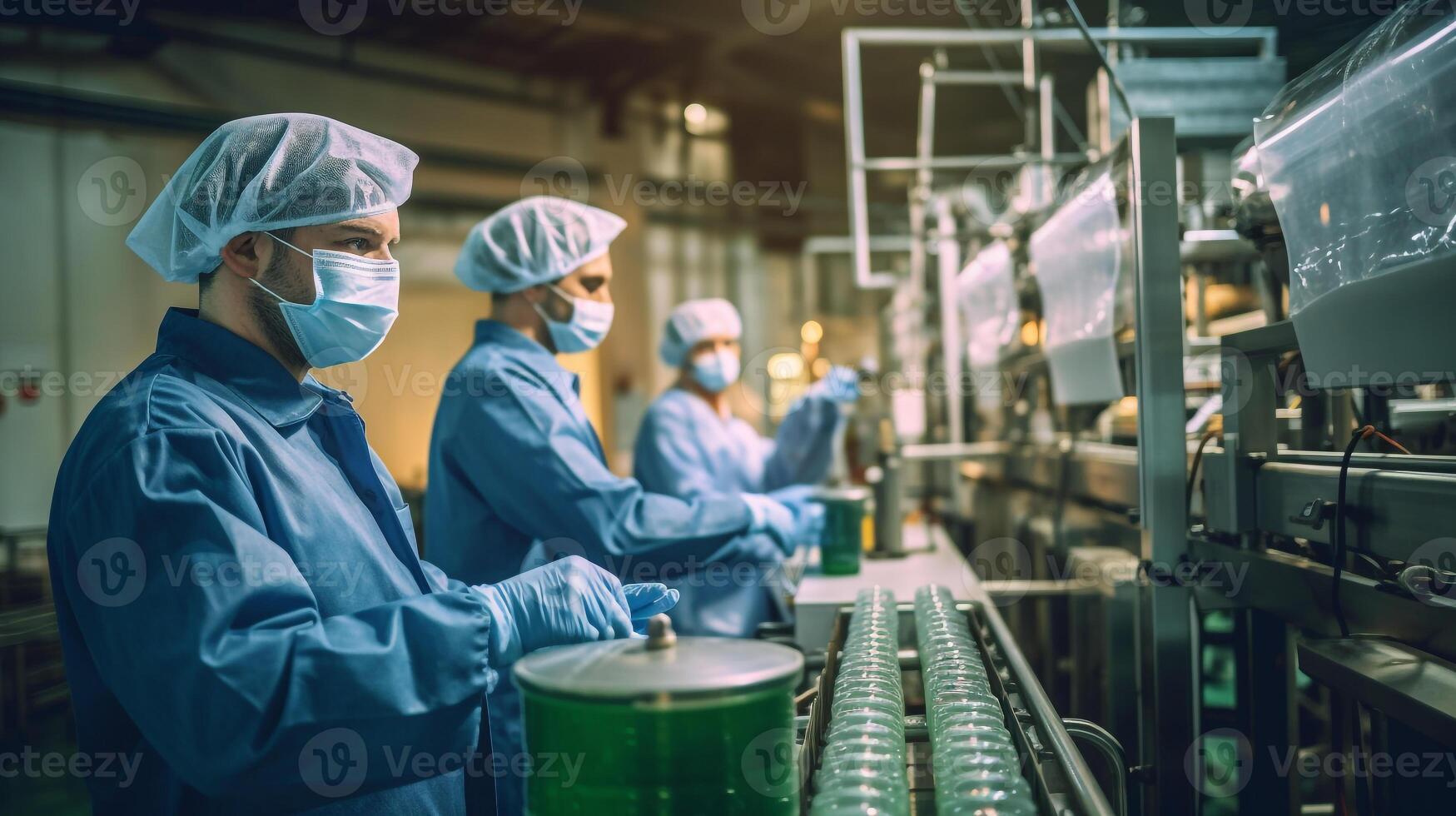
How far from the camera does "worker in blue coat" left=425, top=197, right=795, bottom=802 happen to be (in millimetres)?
1709

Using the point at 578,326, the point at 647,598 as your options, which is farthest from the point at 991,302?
the point at 647,598

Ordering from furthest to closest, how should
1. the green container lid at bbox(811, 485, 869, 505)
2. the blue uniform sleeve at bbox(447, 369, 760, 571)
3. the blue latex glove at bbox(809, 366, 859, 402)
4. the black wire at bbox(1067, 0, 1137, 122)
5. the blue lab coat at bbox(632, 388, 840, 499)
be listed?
the blue latex glove at bbox(809, 366, 859, 402), the blue lab coat at bbox(632, 388, 840, 499), the green container lid at bbox(811, 485, 869, 505), the blue uniform sleeve at bbox(447, 369, 760, 571), the black wire at bbox(1067, 0, 1137, 122)

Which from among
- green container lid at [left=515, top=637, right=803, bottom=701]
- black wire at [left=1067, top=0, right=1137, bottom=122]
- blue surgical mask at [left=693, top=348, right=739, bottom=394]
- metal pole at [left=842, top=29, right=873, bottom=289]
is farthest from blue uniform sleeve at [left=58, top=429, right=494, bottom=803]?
blue surgical mask at [left=693, top=348, right=739, bottom=394]

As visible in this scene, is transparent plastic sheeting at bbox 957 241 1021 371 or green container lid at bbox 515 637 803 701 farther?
transparent plastic sheeting at bbox 957 241 1021 371

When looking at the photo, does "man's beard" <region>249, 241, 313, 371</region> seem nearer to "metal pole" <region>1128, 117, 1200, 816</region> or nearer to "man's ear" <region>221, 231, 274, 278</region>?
"man's ear" <region>221, 231, 274, 278</region>

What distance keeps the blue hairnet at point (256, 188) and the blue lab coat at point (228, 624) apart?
12 centimetres

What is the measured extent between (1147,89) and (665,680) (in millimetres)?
1684

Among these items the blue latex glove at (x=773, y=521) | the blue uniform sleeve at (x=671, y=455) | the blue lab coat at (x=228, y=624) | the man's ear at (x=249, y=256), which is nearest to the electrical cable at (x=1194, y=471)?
the blue latex glove at (x=773, y=521)

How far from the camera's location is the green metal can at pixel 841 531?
2.35m

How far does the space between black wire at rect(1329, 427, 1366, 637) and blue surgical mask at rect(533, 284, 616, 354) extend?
54.8 inches

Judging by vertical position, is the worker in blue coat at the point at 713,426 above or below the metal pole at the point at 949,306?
below

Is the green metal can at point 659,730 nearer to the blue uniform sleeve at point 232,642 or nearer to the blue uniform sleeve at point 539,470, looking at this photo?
the blue uniform sleeve at point 232,642

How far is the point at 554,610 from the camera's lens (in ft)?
3.36

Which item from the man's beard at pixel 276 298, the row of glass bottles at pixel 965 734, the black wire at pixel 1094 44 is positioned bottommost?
the row of glass bottles at pixel 965 734
